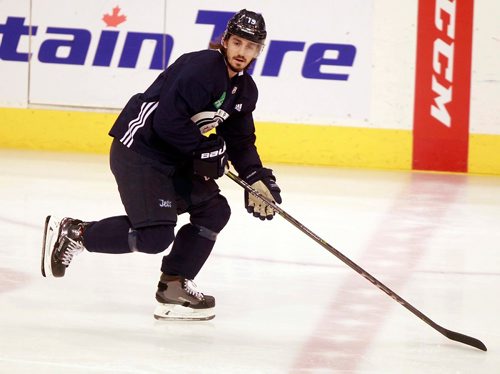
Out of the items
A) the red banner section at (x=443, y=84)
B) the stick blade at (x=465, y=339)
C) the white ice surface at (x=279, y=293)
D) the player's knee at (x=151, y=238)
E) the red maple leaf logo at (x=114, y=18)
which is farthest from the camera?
the red maple leaf logo at (x=114, y=18)

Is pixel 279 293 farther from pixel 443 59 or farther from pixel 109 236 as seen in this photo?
pixel 443 59

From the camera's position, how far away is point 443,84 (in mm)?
7285

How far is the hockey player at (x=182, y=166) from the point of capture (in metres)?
3.26

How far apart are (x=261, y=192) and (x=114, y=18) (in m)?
4.30

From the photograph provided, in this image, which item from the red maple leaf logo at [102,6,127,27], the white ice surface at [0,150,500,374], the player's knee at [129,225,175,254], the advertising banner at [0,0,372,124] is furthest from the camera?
the red maple leaf logo at [102,6,127,27]

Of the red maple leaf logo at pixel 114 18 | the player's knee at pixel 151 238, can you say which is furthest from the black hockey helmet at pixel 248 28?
the red maple leaf logo at pixel 114 18

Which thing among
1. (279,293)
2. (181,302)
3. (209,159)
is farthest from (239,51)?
(279,293)

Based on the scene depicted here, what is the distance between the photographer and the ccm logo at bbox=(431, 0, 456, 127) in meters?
7.23

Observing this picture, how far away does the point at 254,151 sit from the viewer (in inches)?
142

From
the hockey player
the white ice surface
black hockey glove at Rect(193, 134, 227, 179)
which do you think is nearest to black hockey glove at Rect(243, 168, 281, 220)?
the hockey player

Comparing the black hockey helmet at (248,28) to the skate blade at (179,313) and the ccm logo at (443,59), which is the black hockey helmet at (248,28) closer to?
the skate blade at (179,313)

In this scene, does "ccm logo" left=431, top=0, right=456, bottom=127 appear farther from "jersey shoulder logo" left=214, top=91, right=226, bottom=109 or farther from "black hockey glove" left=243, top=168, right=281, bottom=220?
"jersey shoulder logo" left=214, top=91, right=226, bottom=109

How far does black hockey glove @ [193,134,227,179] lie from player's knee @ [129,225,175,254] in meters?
0.21

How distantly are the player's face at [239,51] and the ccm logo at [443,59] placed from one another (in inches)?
164
